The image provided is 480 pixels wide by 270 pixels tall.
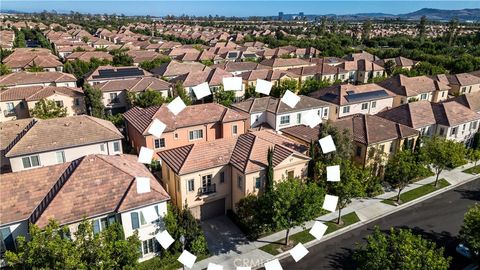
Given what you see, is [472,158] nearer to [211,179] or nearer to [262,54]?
[211,179]

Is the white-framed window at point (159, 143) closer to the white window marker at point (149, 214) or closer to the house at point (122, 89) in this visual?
the white window marker at point (149, 214)

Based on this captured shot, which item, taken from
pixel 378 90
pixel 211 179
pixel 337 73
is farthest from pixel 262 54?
pixel 211 179

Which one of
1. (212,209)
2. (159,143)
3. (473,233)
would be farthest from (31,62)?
(473,233)

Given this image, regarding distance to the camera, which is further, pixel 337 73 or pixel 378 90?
pixel 337 73

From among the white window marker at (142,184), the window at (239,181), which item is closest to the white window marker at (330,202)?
the window at (239,181)

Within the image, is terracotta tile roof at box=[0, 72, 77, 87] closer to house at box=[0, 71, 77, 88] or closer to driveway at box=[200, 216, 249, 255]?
house at box=[0, 71, 77, 88]

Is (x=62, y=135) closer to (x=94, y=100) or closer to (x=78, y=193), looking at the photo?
(x=78, y=193)
